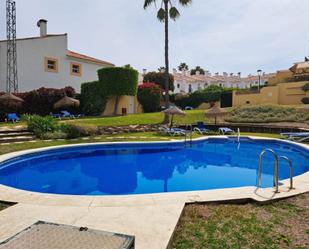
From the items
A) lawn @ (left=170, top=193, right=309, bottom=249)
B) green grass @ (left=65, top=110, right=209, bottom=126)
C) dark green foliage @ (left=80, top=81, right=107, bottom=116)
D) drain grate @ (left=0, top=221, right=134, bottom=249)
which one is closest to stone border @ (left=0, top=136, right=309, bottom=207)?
lawn @ (left=170, top=193, right=309, bottom=249)

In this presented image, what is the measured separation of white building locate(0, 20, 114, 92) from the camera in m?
26.5

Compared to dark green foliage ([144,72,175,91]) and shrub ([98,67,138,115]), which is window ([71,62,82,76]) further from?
dark green foliage ([144,72,175,91])

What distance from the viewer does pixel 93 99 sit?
25.7m

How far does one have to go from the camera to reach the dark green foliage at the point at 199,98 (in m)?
34.9

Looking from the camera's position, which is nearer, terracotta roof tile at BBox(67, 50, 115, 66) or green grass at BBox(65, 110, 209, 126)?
green grass at BBox(65, 110, 209, 126)

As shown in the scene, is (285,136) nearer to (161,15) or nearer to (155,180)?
(155,180)

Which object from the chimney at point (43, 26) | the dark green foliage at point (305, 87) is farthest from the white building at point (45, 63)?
the dark green foliage at point (305, 87)

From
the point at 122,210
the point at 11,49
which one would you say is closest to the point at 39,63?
the point at 11,49

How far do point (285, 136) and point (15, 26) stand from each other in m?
25.7

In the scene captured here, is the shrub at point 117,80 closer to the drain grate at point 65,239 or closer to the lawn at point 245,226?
the lawn at point 245,226

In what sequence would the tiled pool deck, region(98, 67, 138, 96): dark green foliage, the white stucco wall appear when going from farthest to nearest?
1. the white stucco wall
2. region(98, 67, 138, 96): dark green foliage
3. the tiled pool deck

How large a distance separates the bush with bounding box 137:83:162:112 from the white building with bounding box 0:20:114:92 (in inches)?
304

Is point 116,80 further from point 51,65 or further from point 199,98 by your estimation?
point 199,98

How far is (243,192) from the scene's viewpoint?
229 inches
